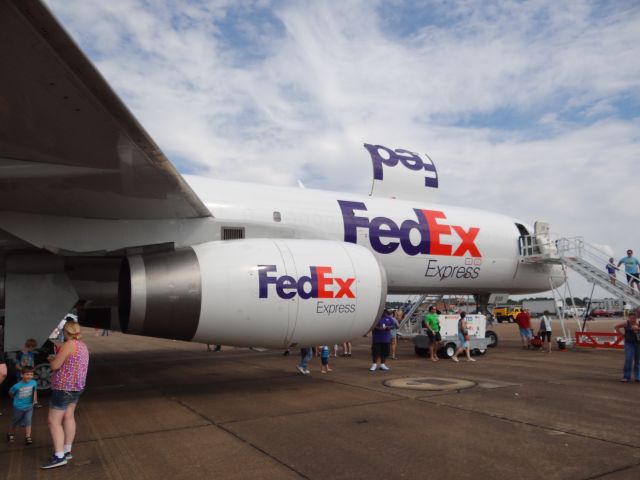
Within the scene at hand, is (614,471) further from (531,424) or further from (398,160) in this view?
(398,160)

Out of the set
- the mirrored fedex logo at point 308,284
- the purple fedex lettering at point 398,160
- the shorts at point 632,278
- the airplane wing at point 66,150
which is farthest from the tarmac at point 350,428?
the shorts at point 632,278

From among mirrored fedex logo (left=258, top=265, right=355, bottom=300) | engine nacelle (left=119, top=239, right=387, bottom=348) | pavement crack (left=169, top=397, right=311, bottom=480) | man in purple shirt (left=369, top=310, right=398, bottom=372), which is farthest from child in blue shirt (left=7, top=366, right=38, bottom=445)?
man in purple shirt (left=369, top=310, right=398, bottom=372)

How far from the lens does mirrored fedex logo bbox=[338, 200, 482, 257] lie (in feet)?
36.0

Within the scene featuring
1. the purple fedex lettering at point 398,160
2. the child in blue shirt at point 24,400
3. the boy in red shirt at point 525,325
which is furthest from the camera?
the boy in red shirt at point 525,325

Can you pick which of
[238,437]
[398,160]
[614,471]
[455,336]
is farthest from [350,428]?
[455,336]

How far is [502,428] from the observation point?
563cm

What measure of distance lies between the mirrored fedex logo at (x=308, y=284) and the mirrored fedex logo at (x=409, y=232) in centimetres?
277

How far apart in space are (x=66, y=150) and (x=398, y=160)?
29.2ft

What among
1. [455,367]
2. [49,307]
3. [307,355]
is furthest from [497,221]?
[49,307]

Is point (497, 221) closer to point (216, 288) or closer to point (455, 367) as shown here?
point (455, 367)

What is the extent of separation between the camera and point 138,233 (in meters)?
8.20

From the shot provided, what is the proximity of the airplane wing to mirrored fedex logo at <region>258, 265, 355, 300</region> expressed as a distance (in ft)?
5.74

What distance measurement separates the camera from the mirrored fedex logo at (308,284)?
748cm

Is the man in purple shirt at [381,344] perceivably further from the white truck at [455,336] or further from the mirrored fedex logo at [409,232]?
the white truck at [455,336]
